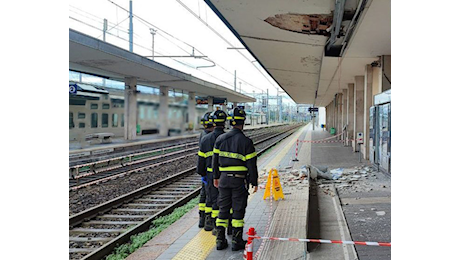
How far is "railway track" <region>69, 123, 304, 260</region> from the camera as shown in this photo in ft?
17.4

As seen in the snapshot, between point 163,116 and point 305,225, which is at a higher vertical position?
point 163,116

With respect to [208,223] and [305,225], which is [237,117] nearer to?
[208,223]

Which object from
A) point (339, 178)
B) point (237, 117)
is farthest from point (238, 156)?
point (339, 178)

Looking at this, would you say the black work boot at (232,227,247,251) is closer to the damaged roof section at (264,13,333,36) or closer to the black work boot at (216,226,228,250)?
the black work boot at (216,226,228,250)

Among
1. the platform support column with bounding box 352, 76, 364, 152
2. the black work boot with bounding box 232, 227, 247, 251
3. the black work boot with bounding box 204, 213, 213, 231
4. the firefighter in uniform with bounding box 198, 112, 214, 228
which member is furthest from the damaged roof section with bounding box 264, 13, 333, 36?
the platform support column with bounding box 352, 76, 364, 152

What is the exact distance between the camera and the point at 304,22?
749cm

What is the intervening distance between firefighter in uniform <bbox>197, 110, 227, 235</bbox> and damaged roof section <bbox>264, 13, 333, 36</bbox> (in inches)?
127

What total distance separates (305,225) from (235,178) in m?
1.52
